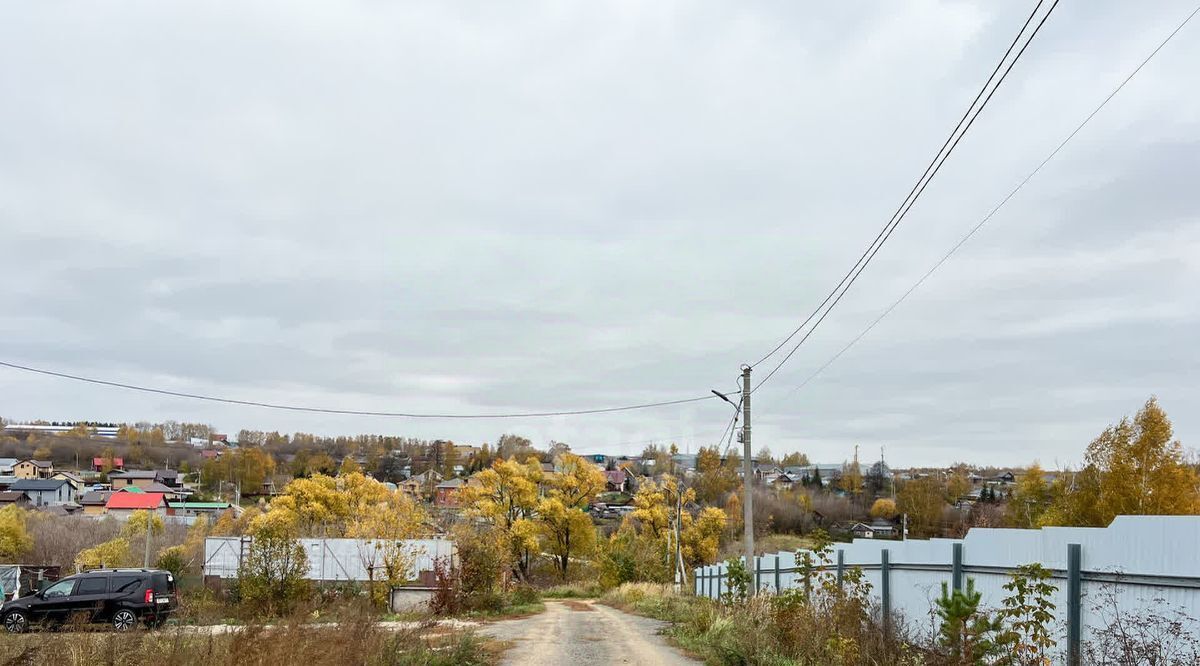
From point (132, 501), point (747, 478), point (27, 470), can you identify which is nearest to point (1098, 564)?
point (747, 478)

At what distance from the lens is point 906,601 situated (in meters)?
13.8

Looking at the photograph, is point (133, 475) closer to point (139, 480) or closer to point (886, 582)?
point (139, 480)

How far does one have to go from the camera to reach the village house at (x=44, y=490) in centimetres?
12538

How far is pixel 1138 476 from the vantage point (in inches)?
1581

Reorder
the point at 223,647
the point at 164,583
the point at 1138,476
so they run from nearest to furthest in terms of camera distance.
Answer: the point at 223,647, the point at 164,583, the point at 1138,476

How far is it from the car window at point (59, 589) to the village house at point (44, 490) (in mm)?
111494

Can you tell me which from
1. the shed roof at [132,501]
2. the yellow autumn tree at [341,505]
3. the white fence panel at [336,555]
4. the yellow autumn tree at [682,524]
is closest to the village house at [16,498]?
the shed roof at [132,501]

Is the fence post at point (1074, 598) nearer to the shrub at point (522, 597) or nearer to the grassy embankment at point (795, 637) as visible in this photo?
the grassy embankment at point (795, 637)

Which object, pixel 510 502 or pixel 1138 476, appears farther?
pixel 510 502

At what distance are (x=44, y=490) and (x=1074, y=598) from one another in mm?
145892

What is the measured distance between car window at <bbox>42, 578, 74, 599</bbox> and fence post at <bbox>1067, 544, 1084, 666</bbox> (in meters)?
27.6

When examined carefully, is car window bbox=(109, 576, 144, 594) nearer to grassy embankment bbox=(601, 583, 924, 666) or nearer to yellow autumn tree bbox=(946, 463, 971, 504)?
grassy embankment bbox=(601, 583, 924, 666)

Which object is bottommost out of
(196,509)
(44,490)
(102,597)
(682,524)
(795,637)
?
(196,509)

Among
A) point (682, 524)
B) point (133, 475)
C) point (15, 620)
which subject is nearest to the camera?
point (15, 620)
